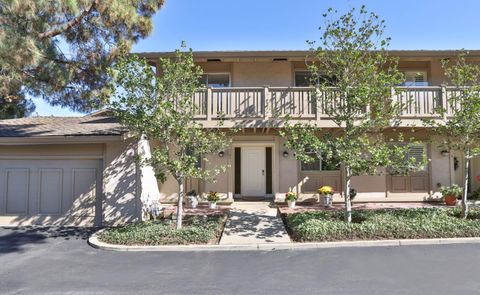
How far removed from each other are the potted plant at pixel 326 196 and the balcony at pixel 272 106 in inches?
98.7

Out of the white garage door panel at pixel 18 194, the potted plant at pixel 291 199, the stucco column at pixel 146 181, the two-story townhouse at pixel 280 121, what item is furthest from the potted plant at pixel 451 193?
the white garage door panel at pixel 18 194

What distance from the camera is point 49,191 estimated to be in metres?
10.2

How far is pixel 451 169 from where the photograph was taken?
1295 centimetres

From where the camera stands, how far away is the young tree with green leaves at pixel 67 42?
904 centimetres

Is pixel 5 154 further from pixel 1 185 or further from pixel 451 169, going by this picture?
pixel 451 169

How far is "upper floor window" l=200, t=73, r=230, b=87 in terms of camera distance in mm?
13867

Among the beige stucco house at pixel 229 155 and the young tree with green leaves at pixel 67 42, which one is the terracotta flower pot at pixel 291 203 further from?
the young tree with green leaves at pixel 67 42

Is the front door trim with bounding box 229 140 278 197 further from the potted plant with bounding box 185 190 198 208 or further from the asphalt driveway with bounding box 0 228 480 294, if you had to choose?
the asphalt driveway with bounding box 0 228 480 294

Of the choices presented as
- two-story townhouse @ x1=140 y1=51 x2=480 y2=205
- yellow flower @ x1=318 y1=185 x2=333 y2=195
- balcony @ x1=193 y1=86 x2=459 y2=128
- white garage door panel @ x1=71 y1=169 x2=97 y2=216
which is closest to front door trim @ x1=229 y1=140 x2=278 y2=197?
two-story townhouse @ x1=140 y1=51 x2=480 y2=205

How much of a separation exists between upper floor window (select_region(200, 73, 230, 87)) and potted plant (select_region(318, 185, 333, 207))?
603 cm

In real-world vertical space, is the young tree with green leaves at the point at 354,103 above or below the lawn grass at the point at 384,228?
above

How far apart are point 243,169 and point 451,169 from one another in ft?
28.2

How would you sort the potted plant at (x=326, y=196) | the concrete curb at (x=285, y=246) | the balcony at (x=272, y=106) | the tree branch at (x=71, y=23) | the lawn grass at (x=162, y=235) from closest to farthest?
the concrete curb at (x=285, y=246), the lawn grass at (x=162, y=235), the tree branch at (x=71, y=23), the balcony at (x=272, y=106), the potted plant at (x=326, y=196)

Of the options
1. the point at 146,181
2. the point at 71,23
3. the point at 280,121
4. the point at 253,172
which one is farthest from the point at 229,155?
the point at 71,23
